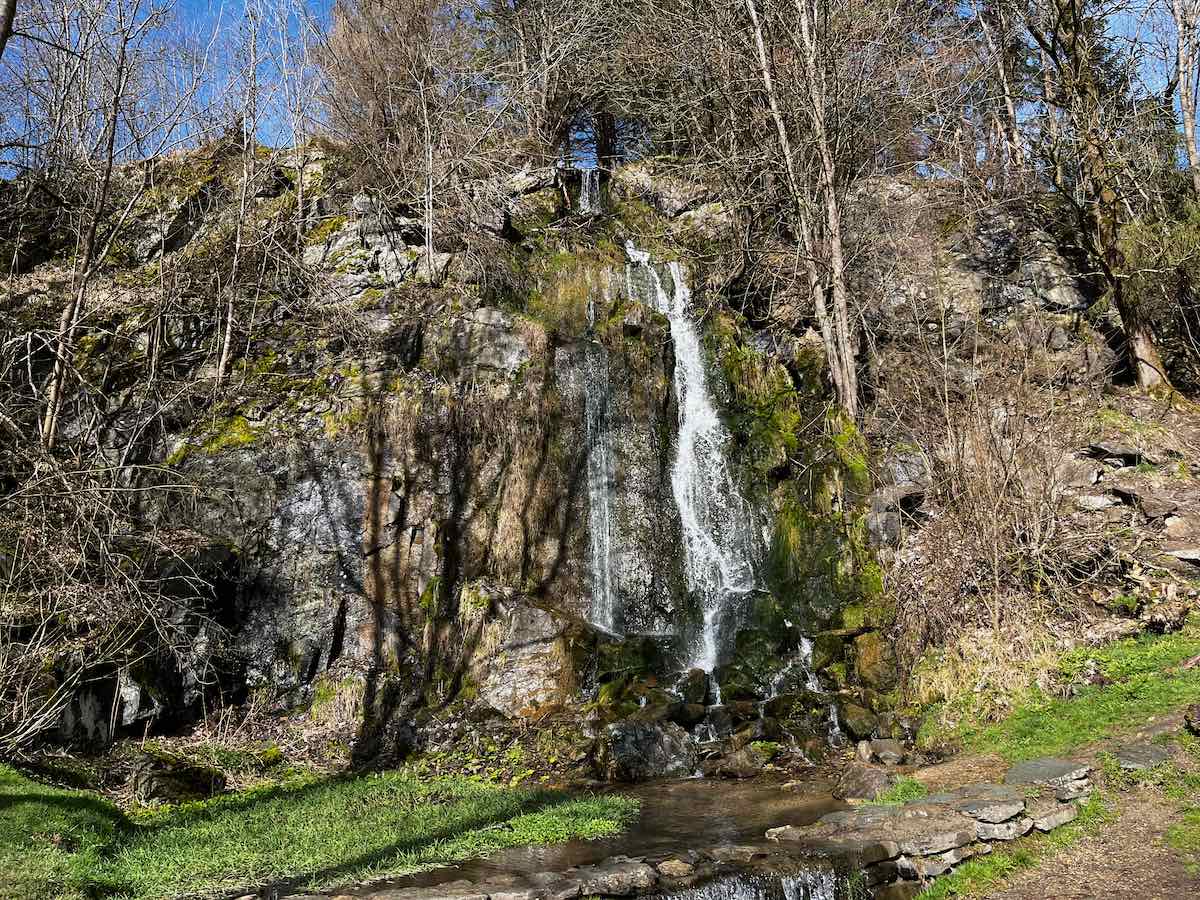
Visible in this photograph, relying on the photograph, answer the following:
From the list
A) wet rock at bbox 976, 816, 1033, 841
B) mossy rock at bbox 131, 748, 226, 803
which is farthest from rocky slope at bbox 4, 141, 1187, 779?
wet rock at bbox 976, 816, 1033, 841

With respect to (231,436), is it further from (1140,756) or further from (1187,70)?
(1187,70)

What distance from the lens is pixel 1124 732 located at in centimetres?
748

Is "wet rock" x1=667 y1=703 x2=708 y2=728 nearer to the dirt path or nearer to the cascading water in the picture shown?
the cascading water

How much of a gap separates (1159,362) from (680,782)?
11.4 metres

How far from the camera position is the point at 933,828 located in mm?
6477

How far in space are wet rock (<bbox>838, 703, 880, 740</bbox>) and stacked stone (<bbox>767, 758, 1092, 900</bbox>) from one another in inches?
94.3

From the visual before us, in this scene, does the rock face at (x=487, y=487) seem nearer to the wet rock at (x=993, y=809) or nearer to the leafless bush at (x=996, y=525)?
the leafless bush at (x=996, y=525)

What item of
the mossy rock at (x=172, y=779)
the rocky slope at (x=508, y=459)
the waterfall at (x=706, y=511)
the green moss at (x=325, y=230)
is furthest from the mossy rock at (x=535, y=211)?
the mossy rock at (x=172, y=779)

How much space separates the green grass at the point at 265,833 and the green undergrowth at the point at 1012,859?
266cm

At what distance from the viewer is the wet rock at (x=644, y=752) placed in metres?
9.20

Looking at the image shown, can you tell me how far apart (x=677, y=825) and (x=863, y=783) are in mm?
1911

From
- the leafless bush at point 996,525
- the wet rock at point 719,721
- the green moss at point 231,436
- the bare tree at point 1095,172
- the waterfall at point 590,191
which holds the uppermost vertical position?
the waterfall at point 590,191

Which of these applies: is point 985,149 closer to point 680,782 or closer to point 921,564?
point 921,564

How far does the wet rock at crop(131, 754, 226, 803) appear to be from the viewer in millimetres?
8617
